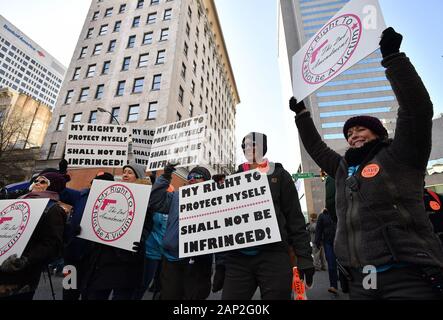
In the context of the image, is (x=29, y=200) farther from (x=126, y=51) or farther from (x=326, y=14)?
(x=326, y=14)

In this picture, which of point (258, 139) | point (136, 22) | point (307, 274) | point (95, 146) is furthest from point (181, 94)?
point (307, 274)

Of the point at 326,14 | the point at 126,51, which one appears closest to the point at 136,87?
the point at 126,51

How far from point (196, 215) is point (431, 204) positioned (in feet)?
9.17

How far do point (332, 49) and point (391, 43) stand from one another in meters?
1.49

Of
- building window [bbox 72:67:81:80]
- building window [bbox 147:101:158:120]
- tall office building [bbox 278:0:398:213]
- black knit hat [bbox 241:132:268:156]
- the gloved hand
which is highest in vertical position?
tall office building [bbox 278:0:398:213]

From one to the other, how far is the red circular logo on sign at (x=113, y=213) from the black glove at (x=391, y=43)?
303 cm

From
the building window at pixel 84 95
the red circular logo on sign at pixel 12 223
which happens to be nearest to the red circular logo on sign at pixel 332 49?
the red circular logo on sign at pixel 12 223

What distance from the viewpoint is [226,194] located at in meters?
2.55

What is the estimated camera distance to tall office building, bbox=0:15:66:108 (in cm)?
9356

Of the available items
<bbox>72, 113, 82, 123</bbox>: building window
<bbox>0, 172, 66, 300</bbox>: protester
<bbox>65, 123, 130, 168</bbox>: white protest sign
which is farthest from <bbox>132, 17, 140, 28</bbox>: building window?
<bbox>0, 172, 66, 300</bbox>: protester

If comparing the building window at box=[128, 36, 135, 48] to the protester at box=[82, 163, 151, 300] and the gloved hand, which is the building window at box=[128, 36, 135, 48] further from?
the gloved hand

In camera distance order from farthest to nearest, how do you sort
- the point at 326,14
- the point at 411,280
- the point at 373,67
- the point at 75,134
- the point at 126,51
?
the point at 326,14
the point at 373,67
the point at 126,51
the point at 75,134
the point at 411,280

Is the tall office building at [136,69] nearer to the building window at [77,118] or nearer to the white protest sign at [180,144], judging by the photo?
the building window at [77,118]

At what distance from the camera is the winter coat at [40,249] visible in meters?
2.13
